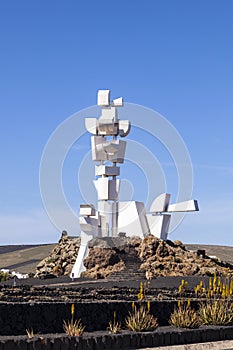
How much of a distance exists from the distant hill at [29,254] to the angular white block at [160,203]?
134 feet

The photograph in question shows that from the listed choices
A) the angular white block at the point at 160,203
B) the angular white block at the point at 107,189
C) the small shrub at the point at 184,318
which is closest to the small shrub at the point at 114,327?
the small shrub at the point at 184,318

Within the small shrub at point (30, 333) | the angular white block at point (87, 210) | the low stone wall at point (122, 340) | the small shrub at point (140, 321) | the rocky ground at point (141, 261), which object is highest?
the angular white block at point (87, 210)

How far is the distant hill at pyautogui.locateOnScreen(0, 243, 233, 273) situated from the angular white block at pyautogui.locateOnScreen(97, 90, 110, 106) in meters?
42.4

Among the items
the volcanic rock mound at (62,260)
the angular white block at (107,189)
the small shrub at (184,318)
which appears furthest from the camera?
the volcanic rock mound at (62,260)

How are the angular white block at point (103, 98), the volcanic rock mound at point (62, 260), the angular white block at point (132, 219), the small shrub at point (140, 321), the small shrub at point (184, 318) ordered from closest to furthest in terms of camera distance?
the small shrub at point (140, 321), the small shrub at point (184, 318), the angular white block at point (132, 219), the angular white block at point (103, 98), the volcanic rock mound at point (62, 260)

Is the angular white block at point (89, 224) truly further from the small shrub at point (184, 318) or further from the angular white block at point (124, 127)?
the small shrub at point (184, 318)

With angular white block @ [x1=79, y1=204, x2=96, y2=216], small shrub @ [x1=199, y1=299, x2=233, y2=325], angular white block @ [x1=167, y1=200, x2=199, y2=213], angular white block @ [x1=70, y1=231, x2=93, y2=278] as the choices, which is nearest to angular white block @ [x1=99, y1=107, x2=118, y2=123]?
angular white block @ [x1=79, y1=204, x2=96, y2=216]

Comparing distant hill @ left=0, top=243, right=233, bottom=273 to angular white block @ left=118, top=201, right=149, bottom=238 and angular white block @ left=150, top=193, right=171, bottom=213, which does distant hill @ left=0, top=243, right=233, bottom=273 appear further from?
angular white block @ left=150, top=193, right=171, bottom=213

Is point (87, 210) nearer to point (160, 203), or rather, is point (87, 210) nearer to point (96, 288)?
point (160, 203)

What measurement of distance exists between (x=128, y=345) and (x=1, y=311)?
8.97 feet

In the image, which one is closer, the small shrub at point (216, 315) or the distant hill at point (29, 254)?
the small shrub at point (216, 315)

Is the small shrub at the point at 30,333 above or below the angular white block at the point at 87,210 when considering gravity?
below

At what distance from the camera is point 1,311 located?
1405 centimetres

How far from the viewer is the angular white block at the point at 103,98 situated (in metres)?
44.7
